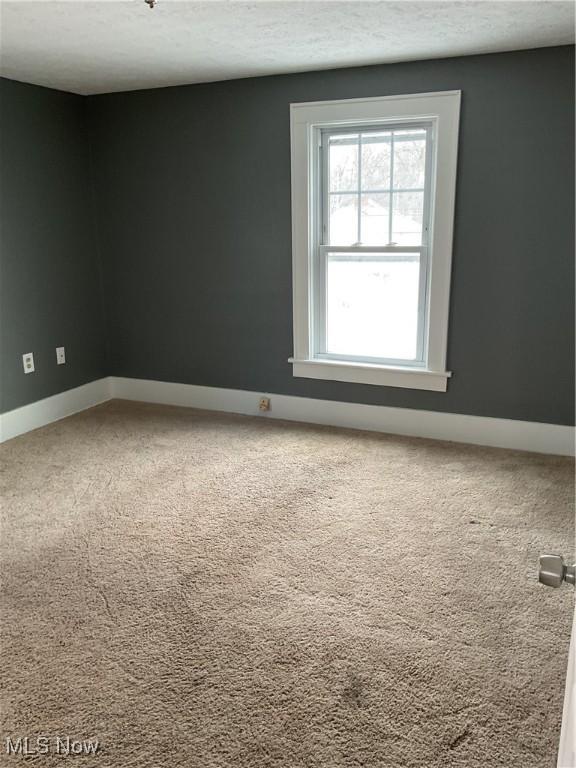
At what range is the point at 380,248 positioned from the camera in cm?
386

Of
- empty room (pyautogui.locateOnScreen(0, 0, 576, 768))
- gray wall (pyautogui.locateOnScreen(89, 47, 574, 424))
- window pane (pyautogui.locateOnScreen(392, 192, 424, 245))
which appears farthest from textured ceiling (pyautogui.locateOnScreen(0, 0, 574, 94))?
window pane (pyautogui.locateOnScreen(392, 192, 424, 245))

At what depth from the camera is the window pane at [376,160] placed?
12.3 feet

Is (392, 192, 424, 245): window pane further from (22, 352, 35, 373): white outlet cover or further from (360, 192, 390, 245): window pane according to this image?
(22, 352, 35, 373): white outlet cover

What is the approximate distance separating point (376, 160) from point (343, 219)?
404mm

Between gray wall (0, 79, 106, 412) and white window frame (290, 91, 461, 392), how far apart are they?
5.44ft

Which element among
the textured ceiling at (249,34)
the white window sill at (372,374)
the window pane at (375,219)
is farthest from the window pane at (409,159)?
the white window sill at (372,374)

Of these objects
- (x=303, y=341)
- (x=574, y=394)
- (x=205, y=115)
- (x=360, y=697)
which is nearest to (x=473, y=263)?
(x=574, y=394)

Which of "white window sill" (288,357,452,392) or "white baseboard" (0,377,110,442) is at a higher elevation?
"white window sill" (288,357,452,392)

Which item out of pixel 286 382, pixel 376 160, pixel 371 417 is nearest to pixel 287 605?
pixel 371 417

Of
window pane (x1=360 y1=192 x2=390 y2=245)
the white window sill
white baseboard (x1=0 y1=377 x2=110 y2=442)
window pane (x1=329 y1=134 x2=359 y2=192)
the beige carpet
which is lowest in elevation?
the beige carpet

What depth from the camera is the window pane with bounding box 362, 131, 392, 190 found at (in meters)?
3.74

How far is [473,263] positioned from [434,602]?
207 cm

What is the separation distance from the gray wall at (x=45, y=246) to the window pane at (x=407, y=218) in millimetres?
2312

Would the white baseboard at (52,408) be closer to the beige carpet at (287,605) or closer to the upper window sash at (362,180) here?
the beige carpet at (287,605)
